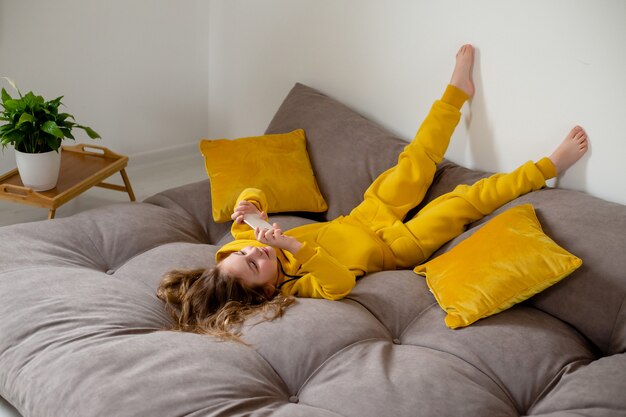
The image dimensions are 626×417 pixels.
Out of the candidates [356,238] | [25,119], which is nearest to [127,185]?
[25,119]

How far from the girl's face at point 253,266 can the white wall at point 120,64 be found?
144 centimetres

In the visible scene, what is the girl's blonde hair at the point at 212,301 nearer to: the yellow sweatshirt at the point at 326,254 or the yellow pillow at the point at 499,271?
the yellow sweatshirt at the point at 326,254

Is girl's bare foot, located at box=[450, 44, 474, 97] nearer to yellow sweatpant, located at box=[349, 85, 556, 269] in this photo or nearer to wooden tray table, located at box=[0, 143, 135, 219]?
yellow sweatpant, located at box=[349, 85, 556, 269]

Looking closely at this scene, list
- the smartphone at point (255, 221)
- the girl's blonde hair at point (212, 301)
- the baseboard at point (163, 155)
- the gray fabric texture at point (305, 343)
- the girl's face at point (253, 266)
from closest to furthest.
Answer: the gray fabric texture at point (305, 343) → the girl's blonde hair at point (212, 301) → the girl's face at point (253, 266) → the smartphone at point (255, 221) → the baseboard at point (163, 155)

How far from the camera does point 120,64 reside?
333 cm

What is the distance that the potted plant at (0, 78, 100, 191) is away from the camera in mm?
2584

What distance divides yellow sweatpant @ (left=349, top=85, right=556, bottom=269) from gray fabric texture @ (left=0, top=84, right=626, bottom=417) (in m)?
0.06

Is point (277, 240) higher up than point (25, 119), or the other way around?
point (25, 119)

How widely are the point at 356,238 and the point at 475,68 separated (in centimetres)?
71

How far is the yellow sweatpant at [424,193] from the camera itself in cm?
230

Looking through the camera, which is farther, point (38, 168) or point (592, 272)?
point (38, 168)

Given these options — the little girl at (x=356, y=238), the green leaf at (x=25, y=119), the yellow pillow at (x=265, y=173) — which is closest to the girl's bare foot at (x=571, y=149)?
the little girl at (x=356, y=238)

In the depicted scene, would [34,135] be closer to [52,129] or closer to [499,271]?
[52,129]

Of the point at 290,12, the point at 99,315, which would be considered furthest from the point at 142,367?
the point at 290,12
